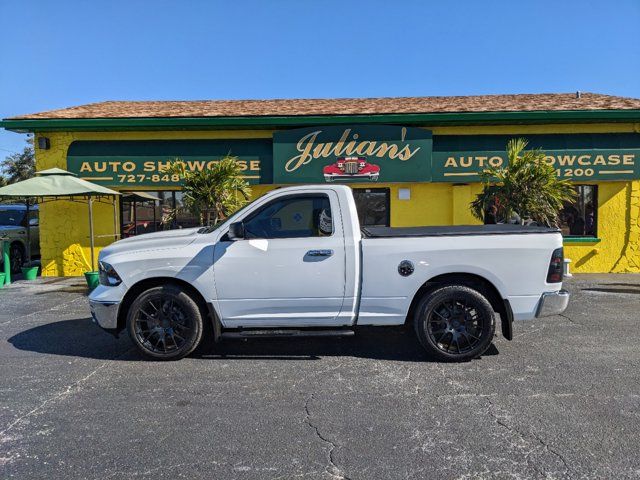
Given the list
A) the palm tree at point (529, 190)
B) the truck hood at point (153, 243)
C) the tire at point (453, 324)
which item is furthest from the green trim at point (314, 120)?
the tire at point (453, 324)

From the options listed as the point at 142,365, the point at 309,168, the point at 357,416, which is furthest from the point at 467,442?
the point at 309,168

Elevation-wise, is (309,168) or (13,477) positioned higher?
(309,168)

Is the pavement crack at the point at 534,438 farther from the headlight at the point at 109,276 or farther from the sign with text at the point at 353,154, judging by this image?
the sign with text at the point at 353,154

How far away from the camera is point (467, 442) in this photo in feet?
10.5

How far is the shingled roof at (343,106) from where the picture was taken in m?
11.3

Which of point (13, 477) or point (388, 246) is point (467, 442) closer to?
point (388, 246)

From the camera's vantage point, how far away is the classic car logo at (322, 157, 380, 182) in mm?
11156

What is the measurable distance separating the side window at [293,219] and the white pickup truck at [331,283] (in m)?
0.02

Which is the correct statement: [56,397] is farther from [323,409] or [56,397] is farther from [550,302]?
[550,302]

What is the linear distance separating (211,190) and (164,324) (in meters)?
4.82

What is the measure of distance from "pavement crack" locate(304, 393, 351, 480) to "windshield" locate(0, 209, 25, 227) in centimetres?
1367

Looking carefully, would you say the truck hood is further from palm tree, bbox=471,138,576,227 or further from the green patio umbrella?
palm tree, bbox=471,138,576,227

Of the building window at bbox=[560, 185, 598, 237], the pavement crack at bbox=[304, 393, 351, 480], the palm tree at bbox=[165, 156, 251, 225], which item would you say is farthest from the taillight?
the building window at bbox=[560, 185, 598, 237]

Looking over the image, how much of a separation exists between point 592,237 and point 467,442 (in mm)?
10244
